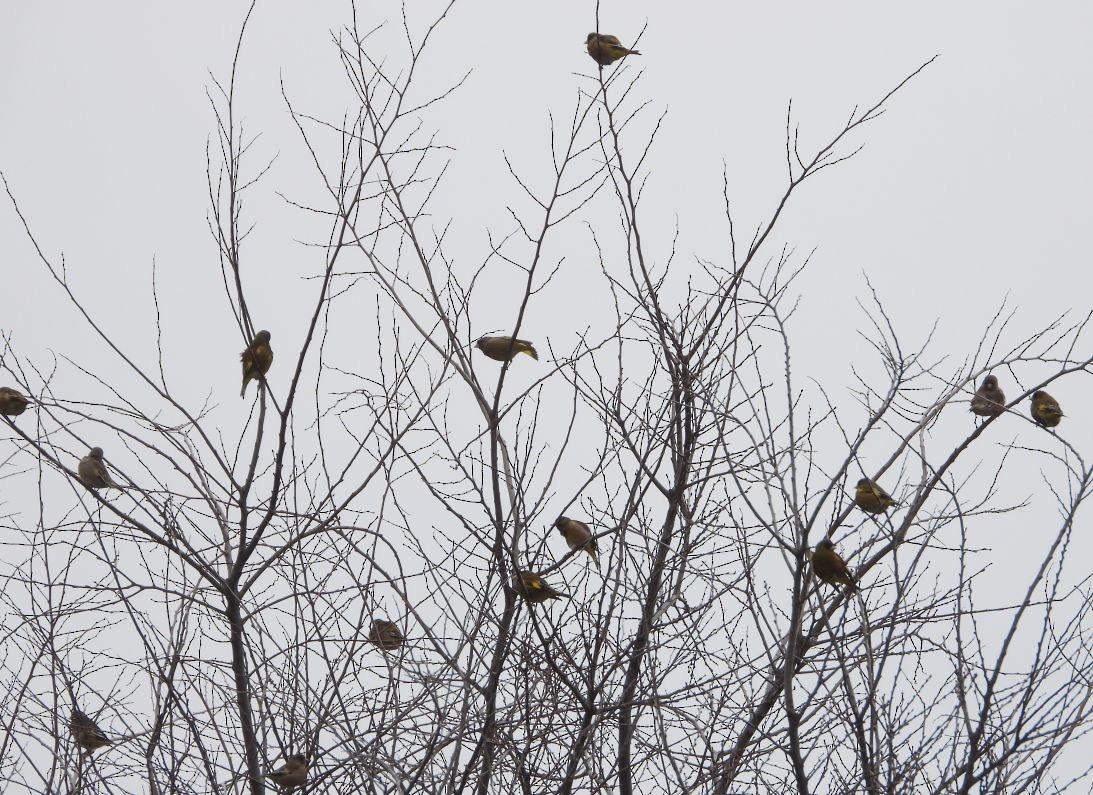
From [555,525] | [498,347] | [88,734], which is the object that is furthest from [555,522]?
[498,347]

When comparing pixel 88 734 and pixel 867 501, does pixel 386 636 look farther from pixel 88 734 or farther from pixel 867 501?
pixel 867 501

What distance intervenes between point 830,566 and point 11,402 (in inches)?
200

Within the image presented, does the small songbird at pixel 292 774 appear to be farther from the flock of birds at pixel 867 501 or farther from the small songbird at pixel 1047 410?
the small songbird at pixel 1047 410

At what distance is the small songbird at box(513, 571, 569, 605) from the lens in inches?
216

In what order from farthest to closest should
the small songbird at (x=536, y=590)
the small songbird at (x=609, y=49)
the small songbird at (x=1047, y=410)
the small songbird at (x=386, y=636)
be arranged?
the small songbird at (x=1047, y=410)
the small songbird at (x=609, y=49)
the small songbird at (x=536, y=590)
the small songbird at (x=386, y=636)

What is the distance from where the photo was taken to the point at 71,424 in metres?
5.57

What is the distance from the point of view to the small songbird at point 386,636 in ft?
16.3

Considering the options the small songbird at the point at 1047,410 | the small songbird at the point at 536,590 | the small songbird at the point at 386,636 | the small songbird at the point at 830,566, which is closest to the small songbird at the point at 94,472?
the small songbird at the point at 386,636

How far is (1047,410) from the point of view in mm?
8516

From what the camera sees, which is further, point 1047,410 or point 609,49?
point 1047,410

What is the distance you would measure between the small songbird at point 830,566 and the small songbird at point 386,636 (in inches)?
74.5

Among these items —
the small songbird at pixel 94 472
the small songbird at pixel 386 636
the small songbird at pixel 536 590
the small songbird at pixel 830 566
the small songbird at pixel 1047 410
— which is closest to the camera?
the small songbird at pixel 386 636

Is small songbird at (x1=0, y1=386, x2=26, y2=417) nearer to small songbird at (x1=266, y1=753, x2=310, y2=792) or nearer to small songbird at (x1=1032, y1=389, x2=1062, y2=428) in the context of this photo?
small songbird at (x1=266, y1=753, x2=310, y2=792)

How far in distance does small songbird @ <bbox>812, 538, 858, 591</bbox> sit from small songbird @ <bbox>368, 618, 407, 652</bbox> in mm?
1891
